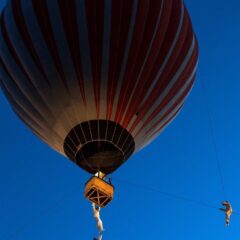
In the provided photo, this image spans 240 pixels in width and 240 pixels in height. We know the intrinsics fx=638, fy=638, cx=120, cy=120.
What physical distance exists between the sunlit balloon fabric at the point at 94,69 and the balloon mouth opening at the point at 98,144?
24 mm

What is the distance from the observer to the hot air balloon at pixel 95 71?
15.4 meters

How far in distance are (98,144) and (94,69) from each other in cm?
181

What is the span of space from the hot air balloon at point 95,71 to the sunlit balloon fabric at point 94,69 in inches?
0.9

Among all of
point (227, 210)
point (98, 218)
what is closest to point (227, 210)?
point (227, 210)

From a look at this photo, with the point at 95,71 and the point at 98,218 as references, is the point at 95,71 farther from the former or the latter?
the point at 98,218

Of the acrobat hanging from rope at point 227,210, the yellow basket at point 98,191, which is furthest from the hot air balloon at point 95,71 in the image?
the acrobat hanging from rope at point 227,210

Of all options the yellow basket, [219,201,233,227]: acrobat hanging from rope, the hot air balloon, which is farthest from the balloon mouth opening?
[219,201,233,227]: acrobat hanging from rope

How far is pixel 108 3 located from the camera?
15.5 metres

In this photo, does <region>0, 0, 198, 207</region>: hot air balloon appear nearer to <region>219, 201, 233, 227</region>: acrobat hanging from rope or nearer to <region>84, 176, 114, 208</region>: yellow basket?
<region>84, 176, 114, 208</region>: yellow basket

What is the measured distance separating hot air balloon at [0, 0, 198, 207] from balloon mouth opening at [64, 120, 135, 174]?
0.02 metres

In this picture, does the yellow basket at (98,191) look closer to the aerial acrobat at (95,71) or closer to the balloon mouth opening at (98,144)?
the aerial acrobat at (95,71)

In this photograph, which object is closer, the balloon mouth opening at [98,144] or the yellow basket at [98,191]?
the yellow basket at [98,191]

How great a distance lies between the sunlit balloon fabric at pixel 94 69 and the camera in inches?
605

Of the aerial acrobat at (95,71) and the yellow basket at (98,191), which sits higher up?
the aerial acrobat at (95,71)
